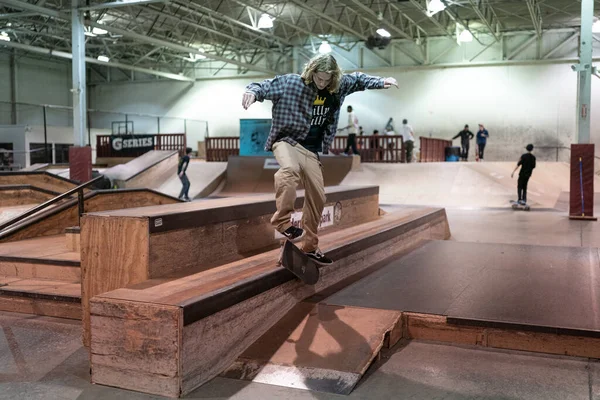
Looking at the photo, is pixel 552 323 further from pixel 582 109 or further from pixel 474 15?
pixel 474 15

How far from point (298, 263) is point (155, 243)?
1.11 meters

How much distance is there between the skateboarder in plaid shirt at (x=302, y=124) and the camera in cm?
418

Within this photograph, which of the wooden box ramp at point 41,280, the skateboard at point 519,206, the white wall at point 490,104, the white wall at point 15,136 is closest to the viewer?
the wooden box ramp at point 41,280

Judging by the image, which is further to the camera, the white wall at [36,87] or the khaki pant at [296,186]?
the white wall at [36,87]

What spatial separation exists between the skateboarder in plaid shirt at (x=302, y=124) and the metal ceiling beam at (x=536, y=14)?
2024 cm

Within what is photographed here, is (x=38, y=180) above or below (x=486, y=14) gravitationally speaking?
below

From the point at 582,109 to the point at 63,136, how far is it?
74.7 feet

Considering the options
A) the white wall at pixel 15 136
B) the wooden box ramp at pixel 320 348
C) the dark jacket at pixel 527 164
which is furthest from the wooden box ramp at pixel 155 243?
the white wall at pixel 15 136

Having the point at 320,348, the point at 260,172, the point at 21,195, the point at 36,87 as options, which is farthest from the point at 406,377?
the point at 36,87

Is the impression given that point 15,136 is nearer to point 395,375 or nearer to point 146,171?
point 146,171

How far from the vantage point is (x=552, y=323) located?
3846 mm

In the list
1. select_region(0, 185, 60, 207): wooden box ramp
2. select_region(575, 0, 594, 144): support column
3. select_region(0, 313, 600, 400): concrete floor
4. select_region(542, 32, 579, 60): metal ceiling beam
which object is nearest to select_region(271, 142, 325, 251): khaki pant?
select_region(0, 313, 600, 400): concrete floor

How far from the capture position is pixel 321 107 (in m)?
4.36

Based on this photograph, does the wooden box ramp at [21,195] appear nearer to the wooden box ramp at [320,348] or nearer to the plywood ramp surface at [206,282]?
the plywood ramp surface at [206,282]
